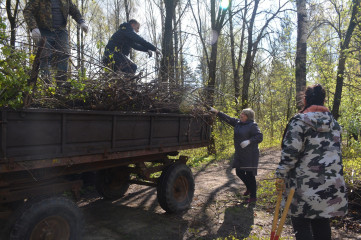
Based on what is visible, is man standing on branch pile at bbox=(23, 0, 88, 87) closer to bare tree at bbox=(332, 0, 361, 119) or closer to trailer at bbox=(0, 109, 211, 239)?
trailer at bbox=(0, 109, 211, 239)

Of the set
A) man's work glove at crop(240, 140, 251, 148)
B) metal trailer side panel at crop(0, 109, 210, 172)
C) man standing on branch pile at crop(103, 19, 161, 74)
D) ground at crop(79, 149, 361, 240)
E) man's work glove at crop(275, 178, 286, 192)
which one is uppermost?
man standing on branch pile at crop(103, 19, 161, 74)

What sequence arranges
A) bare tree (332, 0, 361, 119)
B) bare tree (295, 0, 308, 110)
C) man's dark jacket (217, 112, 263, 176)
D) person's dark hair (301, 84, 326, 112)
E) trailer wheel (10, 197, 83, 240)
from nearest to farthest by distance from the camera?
trailer wheel (10, 197, 83, 240) < person's dark hair (301, 84, 326, 112) < man's dark jacket (217, 112, 263, 176) < bare tree (295, 0, 308, 110) < bare tree (332, 0, 361, 119)

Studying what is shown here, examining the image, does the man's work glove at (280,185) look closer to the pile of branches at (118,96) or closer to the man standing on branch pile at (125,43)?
the pile of branches at (118,96)

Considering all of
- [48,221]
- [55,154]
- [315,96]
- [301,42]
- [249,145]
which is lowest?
[48,221]

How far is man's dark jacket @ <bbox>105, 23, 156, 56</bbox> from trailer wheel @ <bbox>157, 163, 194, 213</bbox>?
237cm

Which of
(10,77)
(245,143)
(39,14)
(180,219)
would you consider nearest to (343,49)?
(245,143)

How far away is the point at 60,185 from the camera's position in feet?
10.9

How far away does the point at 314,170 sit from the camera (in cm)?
287

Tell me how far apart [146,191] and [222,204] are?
1752mm

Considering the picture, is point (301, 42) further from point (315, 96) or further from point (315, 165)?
point (315, 165)

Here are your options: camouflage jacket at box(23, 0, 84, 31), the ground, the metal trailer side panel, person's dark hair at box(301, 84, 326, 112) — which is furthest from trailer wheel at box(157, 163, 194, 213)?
camouflage jacket at box(23, 0, 84, 31)

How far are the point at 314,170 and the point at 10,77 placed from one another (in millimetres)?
3003

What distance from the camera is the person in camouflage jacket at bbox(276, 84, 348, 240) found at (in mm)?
2830

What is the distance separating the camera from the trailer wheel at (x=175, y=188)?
4762 mm
